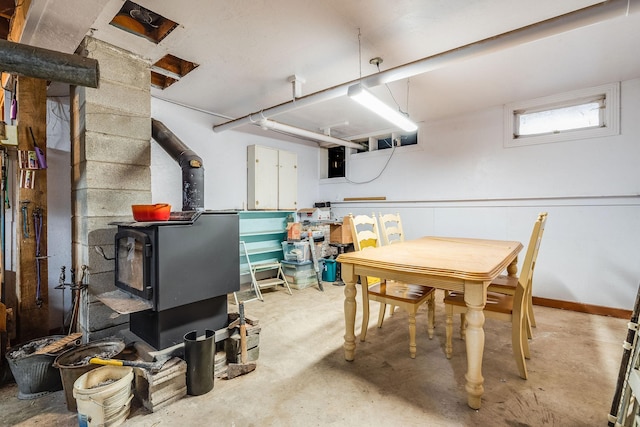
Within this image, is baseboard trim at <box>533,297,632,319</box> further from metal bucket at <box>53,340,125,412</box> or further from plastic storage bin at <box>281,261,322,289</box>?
metal bucket at <box>53,340,125,412</box>

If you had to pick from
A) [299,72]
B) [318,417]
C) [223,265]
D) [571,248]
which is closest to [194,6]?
[299,72]

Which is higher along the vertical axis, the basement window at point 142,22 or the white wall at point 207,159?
the basement window at point 142,22

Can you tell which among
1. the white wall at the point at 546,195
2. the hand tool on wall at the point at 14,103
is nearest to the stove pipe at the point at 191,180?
the hand tool on wall at the point at 14,103

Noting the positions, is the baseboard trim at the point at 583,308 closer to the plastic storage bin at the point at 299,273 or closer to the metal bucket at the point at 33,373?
the plastic storage bin at the point at 299,273

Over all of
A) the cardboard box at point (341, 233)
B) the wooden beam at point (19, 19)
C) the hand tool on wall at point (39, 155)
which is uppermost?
the wooden beam at point (19, 19)

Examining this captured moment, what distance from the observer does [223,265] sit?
215 centimetres

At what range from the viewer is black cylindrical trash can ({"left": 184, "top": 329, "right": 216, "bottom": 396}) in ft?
6.09

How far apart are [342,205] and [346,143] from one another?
4.04 ft

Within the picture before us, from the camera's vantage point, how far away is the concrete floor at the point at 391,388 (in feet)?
5.47

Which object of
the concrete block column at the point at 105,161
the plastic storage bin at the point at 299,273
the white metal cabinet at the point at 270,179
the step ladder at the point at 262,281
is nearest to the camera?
the concrete block column at the point at 105,161

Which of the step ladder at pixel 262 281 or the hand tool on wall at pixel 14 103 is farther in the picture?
the step ladder at pixel 262 281

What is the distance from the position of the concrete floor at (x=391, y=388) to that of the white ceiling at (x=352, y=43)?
2.37 m

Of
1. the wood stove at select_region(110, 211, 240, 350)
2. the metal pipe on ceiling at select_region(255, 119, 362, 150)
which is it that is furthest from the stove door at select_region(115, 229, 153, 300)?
the metal pipe on ceiling at select_region(255, 119, 362, 150)

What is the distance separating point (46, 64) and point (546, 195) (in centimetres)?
479
